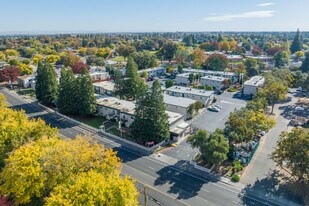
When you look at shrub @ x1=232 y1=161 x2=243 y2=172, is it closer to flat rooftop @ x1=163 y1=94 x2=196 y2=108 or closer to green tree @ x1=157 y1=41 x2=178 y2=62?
flat rooftop @ x1=163 y1=94 x2=196 y2=108

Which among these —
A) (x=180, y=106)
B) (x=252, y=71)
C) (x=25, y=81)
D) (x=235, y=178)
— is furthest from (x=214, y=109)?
(x=25, y=81)

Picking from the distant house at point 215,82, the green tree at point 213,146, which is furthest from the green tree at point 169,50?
the green tree at point 213,146

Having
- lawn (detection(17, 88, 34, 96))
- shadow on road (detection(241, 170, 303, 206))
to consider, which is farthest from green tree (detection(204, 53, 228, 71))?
shadow on road (detection(241, 170, 303, 206))

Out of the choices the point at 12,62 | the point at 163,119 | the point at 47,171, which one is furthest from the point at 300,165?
the point at 12,62

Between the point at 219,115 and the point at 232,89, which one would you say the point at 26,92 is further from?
the point at 232,89

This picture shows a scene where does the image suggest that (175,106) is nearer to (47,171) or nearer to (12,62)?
(47,171)
